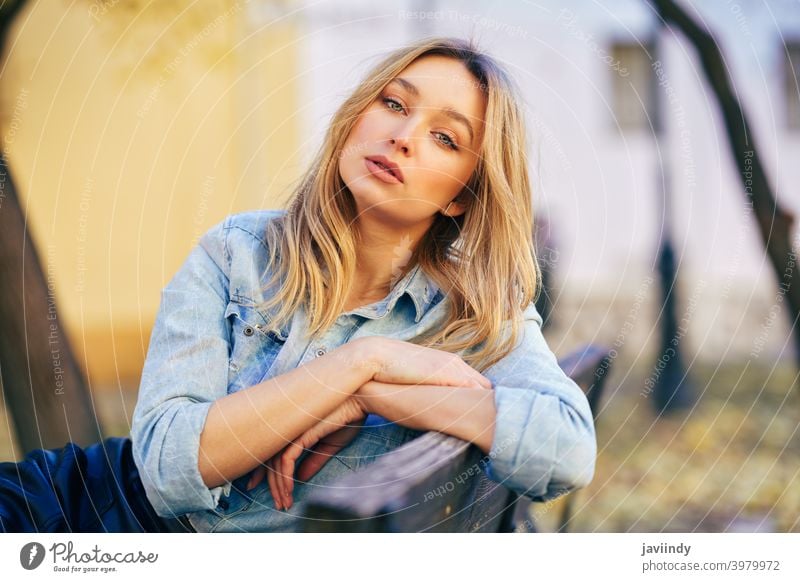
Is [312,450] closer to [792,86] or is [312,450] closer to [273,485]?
[273,485]

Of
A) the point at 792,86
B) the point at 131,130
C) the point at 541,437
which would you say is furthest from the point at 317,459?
the point at 792,86

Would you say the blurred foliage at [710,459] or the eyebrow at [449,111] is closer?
the eyebrow at [449,111]

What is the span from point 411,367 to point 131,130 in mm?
1153

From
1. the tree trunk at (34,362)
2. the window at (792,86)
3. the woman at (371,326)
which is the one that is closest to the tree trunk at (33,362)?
the tree trunk at (34,362)

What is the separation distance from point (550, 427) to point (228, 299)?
526 mm

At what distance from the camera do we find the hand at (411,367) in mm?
1249

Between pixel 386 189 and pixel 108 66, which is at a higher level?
pixel 108 66

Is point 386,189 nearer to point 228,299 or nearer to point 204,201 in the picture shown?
point 228,299

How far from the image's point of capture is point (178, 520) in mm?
1465

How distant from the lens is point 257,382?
4.54 ft

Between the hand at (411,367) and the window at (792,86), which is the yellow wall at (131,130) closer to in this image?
the hand at (411,367)

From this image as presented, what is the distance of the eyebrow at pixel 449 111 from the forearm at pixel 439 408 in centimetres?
42
